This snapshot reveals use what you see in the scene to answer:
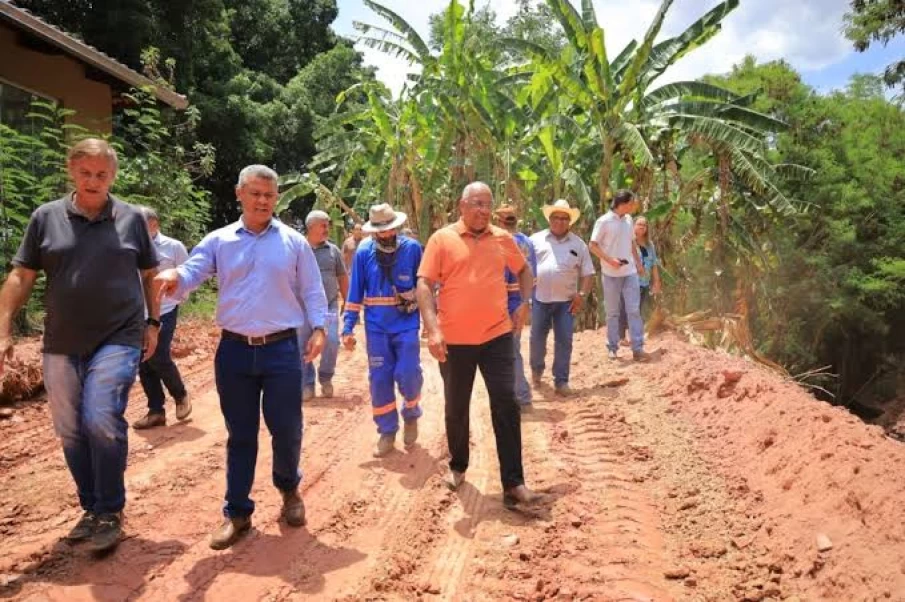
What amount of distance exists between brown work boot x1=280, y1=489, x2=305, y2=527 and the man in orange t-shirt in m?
1.17

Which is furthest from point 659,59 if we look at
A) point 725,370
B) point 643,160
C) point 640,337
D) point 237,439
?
point 237,439

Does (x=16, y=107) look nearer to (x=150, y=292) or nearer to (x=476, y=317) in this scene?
(x=150, y=292)

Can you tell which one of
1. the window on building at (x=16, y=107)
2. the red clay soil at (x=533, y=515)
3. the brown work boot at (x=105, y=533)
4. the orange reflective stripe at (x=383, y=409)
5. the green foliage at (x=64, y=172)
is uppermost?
the window on building at (x=16, y=107)

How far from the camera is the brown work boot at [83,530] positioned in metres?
4.14

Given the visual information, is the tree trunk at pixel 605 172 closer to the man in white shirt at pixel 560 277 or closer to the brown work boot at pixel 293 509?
the man in white shirt at pixel 560 277

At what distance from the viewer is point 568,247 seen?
7.67 m

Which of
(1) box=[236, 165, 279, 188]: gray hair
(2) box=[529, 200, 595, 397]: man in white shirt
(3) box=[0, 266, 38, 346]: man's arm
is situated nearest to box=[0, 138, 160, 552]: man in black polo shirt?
(3) box=[0, 266, 38, 346]: man's arm

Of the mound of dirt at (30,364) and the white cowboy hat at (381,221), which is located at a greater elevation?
the white cowboy hat at (381,221)

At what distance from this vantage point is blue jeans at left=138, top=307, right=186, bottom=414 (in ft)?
21.7

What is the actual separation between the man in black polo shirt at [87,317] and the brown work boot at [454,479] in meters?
2.11

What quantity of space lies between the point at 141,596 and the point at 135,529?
932 millimetres

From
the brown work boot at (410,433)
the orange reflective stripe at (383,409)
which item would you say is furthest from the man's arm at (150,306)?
the brown work boot at (410,433)

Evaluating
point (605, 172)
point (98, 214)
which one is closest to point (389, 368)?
point (98, 214)

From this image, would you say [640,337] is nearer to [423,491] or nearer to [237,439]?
[423,491]
